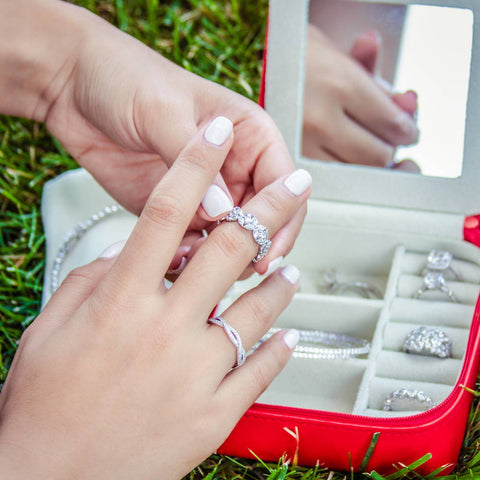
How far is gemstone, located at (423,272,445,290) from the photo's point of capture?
119 cm

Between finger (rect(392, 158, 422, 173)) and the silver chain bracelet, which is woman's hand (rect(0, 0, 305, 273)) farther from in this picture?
finger (rect(392, 158, 422, 173))

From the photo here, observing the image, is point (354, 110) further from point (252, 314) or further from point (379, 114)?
point (252, 314)

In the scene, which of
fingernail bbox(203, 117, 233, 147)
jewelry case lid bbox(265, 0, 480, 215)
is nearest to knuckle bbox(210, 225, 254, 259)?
fingernail bbox(203, 117, 233, 147)

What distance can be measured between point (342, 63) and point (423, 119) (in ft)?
0.58

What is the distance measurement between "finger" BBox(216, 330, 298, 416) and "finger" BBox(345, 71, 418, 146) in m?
0.50

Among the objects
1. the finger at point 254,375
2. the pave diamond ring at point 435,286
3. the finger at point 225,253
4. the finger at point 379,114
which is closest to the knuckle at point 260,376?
the finger at point 254,375

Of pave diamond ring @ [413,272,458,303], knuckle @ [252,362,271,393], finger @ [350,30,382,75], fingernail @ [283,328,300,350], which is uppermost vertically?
finger @ [350,30,382,75]

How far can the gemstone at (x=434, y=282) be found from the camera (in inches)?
47.0

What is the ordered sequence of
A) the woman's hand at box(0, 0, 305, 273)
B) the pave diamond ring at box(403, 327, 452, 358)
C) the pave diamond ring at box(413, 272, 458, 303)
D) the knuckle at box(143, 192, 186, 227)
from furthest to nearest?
the pave diamond ring at box(413, 272, 458, 303) → the pave diamond ring at box(403, 327, 452, 358) → the woman's hand at box(0, 0, 305, 273) → the knuckle at box(143, 192, 186, 227)

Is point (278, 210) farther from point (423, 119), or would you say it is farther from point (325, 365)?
point (423, 119)

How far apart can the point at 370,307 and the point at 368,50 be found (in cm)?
45

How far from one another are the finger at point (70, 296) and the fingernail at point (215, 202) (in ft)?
0.58

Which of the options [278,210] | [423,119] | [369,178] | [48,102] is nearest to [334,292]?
[369,178]

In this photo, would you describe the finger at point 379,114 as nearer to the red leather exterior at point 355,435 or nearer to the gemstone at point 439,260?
the gemstone at point 439,260
